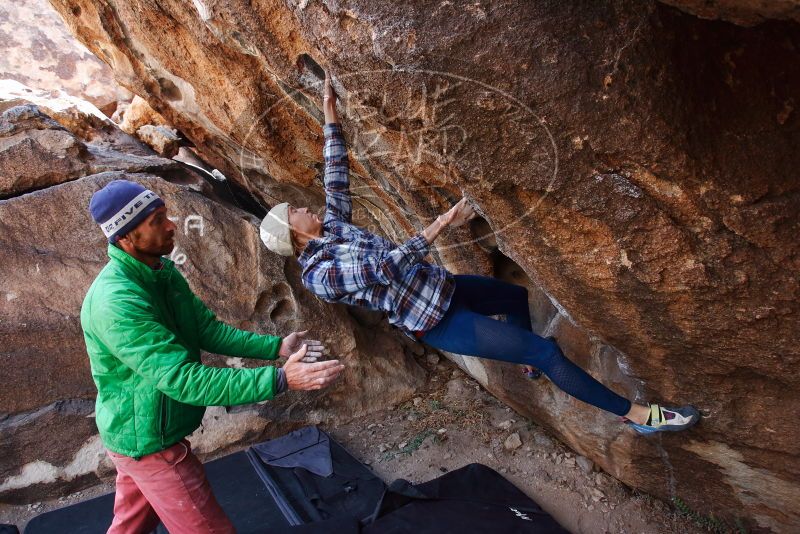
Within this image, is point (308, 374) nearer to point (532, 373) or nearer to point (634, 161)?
point (634, 161)

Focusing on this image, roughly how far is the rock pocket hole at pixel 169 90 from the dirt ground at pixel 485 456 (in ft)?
10.5

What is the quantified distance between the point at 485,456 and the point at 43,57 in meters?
12.6

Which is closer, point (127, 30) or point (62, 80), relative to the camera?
point (127, 30)

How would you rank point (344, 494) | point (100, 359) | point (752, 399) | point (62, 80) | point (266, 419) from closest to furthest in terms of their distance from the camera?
point (100, 359)
point (752, 399)
point (344, 494)
point (266, 419)
point (62, 80)

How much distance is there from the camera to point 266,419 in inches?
176

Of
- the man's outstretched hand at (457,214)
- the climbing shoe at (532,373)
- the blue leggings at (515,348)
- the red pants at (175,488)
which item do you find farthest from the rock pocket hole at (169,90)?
the climbing shoe at (532,373)

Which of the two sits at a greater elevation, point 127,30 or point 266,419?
point 127,30

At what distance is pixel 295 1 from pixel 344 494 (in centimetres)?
305

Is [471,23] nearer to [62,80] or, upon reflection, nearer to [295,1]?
[295,1]

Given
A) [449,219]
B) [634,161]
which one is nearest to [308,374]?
[449,219]

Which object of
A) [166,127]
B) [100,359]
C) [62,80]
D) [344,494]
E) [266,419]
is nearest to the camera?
[100,359]

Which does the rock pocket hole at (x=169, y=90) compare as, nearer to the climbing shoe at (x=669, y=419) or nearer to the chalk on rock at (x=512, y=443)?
the chalk on rock at (x=512, y=443)

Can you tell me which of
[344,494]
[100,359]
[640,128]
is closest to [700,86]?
[640,128]

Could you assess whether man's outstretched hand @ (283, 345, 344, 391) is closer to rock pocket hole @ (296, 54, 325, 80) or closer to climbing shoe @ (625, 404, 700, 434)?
climbing shoe @ (625, 404, 700, 434)
